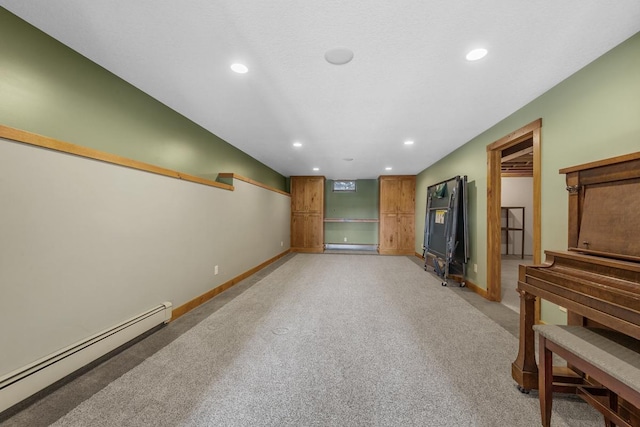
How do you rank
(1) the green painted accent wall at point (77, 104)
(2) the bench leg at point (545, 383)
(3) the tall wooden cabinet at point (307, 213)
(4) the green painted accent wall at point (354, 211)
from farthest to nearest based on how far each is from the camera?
(4) the green painted accent wall at point (354, 211), (3) the tall wooden cabinet at point (307, 213), (1) the green painted accent wall at point (77, 104), (2) the bench leg at point (545, 383)

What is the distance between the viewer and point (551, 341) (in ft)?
3.86

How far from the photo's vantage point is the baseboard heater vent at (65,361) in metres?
1.23

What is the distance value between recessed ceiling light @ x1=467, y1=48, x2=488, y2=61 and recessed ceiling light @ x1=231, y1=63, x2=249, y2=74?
5.60 feet

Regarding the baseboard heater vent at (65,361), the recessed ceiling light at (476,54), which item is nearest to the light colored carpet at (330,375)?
the baseboard heater vent at (65,361)

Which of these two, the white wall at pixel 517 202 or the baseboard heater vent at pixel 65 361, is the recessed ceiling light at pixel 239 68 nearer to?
the baseboard heater vent at pixel 65 361

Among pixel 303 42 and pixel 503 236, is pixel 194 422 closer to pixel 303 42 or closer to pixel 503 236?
pixel 303 42

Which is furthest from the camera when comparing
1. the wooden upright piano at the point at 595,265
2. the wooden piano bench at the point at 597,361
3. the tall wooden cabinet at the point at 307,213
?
the tall wooden cabinet at the point at 307,213

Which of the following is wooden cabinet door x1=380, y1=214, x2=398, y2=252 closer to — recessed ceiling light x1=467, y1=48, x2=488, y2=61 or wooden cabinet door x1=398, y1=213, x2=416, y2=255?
wooden cabinet door x1=398, y1=213, x2=416, y2=255

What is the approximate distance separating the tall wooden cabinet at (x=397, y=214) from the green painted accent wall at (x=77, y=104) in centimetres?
527

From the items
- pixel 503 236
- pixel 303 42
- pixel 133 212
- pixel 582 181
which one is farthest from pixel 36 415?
pixel 503 236

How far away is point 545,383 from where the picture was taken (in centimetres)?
119

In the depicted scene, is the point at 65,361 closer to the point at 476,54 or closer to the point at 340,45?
the point at 340,45

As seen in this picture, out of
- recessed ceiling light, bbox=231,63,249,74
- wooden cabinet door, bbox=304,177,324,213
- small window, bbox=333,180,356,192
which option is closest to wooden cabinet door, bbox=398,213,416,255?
small window, bbox=333,180,356,192

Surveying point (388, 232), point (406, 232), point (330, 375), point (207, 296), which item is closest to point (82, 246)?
point (207, 296)
